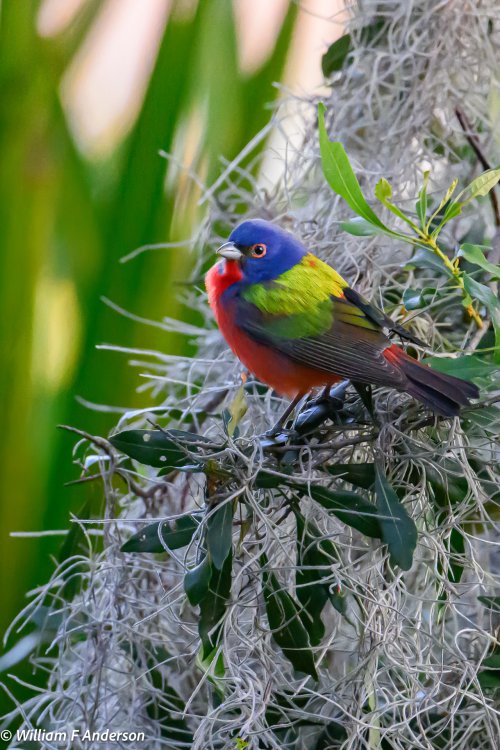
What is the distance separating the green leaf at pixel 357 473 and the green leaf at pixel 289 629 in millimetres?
140

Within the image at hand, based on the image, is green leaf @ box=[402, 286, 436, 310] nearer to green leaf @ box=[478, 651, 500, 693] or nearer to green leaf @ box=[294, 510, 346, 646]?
green leaf @ box=[294, 510, 346, 646]

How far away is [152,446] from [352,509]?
23 centimetres

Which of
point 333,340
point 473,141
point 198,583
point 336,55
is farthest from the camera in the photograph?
point 336,55

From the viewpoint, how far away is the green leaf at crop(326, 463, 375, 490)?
0.93 meters

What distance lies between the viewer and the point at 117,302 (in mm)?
1470

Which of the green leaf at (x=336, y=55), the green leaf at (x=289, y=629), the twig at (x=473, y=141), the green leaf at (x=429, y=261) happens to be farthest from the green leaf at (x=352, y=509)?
the green leaf at (x=336, y=55)

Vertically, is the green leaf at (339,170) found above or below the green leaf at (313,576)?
above

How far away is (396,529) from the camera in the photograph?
885 mm

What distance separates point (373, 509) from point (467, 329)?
0.42 metres

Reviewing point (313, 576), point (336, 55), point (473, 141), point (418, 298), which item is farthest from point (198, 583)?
point (336, 55)

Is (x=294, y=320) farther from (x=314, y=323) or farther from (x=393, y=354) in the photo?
(x=393, y=354)

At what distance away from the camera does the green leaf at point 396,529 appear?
34.5 inches

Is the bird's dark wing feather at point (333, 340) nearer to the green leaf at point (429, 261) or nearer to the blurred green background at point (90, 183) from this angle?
the green leaf at point (429, 261)

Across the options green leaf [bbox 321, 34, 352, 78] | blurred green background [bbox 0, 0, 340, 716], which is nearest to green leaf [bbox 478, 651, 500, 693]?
blurred green background [bbox 0, 0, 340, 716]
